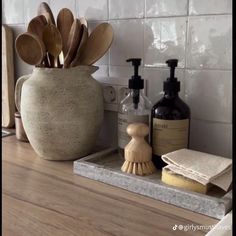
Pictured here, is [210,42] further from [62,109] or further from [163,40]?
[62,109]

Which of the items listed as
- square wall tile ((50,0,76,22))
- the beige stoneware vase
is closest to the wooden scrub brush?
the beige stoneware vase

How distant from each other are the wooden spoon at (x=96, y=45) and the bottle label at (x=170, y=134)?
0.21m

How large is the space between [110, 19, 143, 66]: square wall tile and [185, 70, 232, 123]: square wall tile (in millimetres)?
143

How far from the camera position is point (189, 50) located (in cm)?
71

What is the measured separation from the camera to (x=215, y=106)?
69 cm

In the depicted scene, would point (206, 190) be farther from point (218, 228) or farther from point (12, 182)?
point (12, 182)

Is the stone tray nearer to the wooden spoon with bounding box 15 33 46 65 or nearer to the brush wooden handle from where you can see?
the brush wooden handle

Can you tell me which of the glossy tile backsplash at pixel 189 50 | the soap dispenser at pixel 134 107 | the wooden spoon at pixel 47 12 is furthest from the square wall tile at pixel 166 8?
the wooden spoon at pixel 47 12

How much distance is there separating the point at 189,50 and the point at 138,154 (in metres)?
0.25

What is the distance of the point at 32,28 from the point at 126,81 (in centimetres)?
25

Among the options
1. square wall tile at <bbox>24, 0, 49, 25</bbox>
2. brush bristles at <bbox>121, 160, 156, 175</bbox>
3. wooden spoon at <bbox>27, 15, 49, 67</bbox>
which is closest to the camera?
brush bristles at <bbox>121, 160, 156, 175</bbox>

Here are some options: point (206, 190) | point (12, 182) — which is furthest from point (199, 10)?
point (12, 182)

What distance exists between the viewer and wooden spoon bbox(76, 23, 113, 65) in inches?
30.0

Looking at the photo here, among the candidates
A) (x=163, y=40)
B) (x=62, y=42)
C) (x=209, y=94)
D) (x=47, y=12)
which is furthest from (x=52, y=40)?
(x=209, y=94)
